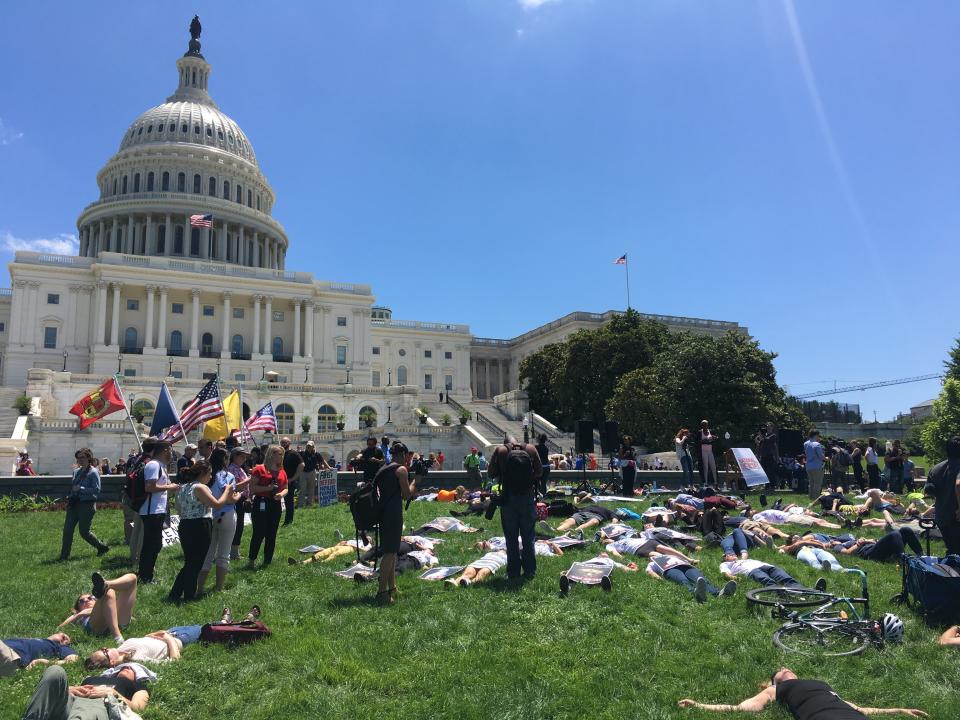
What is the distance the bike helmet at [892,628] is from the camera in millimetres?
7277

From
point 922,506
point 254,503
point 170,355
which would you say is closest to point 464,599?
point 254,503

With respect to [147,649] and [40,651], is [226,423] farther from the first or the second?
[147,649]

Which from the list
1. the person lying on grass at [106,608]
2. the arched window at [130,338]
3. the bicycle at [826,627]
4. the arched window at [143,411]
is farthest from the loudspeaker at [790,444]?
the arched window at [130,338]

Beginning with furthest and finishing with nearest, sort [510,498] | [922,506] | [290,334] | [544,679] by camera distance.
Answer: [290,334] → [922,506] → [510,498] → [544,679]

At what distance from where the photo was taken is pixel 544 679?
6.54m

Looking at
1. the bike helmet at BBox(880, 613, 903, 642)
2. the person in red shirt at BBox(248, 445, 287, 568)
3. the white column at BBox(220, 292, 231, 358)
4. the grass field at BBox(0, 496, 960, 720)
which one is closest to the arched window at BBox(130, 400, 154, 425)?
the white column at BBox(220, 292, 231, 358)

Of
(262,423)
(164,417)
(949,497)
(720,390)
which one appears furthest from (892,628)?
(720,390)

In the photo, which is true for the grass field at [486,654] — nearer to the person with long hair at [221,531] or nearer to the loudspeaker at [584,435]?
the person with long hair at [221,531]

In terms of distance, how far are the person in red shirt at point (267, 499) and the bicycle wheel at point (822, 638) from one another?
760cm

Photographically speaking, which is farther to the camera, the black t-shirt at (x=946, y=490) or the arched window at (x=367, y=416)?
the arched window at (x=367, y=416)

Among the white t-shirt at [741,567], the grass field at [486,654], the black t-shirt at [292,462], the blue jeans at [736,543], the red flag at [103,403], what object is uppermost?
the red flag at [103,403]

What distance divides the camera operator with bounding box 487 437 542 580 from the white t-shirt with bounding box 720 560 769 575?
2.74m

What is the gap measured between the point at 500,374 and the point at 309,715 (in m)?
107

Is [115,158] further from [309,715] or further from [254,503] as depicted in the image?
[309,715]
